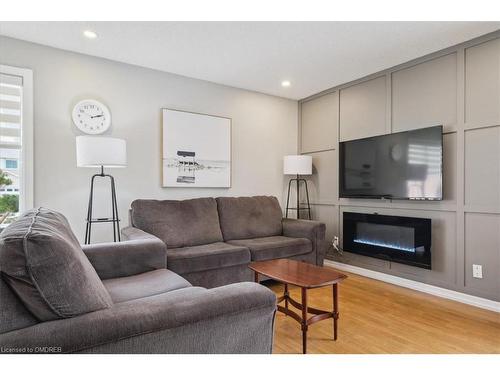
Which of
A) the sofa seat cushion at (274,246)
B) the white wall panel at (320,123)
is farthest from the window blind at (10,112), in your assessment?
the white wall panel at (320,123)

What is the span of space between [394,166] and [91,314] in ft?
10.5

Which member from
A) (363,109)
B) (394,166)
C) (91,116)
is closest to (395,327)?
(394,166)

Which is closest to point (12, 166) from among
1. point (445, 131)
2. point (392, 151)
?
point (392, 151)

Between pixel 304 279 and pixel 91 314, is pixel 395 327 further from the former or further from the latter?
pixel 91 314

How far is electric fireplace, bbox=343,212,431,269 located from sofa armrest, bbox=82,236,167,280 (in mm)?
2413

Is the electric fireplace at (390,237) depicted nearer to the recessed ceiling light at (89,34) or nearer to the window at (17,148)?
the recessed ceiling light at (89,34)

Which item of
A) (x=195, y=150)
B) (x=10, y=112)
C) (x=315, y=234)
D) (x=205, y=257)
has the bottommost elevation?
(x=205, y=257)

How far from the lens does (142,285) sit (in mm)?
1881

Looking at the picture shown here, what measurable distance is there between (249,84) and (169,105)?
1.08 meters

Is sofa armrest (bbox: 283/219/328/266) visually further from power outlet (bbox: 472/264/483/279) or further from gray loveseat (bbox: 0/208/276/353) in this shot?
gray loveseat (bbox: 0/208/276/353)

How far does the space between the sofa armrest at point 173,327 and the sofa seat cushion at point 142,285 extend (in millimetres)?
617

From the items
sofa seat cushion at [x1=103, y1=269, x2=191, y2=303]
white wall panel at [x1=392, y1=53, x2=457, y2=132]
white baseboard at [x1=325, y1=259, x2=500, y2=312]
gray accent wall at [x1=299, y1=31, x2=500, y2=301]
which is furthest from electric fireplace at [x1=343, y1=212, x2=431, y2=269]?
sofa seat cushion at [x1=103, y1=269, x2=191, y2=303]

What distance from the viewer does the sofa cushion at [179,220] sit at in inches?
120
